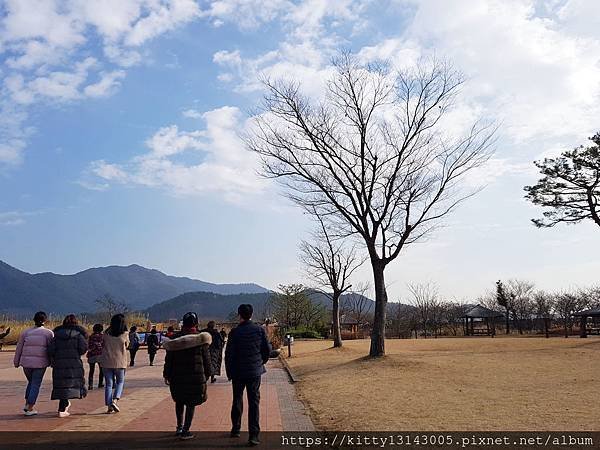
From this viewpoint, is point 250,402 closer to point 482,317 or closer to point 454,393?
point 454,393

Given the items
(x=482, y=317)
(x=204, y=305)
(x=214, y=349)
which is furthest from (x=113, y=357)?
(x=204, y=305)

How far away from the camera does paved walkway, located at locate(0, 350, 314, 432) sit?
27.9ft

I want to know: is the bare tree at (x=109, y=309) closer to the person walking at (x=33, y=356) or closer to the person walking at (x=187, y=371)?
the person walking at (x=33, y=356)

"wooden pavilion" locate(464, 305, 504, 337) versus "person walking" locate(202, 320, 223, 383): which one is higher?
"wooden pavilion" locate(464, 305, 504, 337)

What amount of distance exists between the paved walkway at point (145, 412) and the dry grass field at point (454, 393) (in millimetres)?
515

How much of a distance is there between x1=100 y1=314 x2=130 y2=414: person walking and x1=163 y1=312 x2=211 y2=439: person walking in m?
2.62

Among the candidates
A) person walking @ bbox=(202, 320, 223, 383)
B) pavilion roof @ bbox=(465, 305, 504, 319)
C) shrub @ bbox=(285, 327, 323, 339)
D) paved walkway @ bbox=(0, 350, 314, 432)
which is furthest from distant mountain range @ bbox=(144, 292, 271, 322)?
paved walkway @ bbox=(0, 350, 314, 432)

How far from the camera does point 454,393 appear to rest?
11.4 metres

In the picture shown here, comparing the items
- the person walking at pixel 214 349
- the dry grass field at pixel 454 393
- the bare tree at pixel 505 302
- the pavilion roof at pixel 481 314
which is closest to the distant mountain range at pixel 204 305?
the bare tree at pixel 505 302

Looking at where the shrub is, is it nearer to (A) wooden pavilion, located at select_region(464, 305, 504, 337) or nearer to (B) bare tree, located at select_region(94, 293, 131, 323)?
(A) wooden pavilion, located at select_region(464, 305, 504, 337)

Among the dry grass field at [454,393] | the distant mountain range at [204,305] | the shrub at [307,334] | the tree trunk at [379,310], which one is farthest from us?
the distant mountain range at [204,305]

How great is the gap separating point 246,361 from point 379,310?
13.0 metres

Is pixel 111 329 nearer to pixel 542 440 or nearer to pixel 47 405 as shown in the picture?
pixel 47 405

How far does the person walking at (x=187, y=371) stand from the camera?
7.37m
